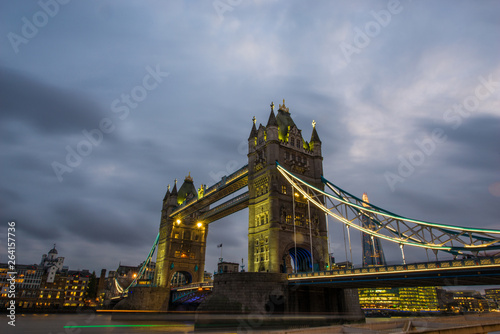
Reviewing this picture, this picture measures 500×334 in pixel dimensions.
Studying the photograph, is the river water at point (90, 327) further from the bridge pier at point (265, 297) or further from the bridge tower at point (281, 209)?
the bridge tower at point (281, 209)

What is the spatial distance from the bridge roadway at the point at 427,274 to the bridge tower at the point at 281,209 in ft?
27.7

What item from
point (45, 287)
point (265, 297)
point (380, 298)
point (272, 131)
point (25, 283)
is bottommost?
point (265, 297)

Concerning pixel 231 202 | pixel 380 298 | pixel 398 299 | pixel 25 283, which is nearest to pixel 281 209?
pixel 231 202

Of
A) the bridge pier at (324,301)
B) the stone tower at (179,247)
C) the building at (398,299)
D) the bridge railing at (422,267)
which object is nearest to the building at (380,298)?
the building at (398,299)

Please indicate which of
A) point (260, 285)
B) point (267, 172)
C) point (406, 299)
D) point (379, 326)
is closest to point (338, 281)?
point (260, 285)

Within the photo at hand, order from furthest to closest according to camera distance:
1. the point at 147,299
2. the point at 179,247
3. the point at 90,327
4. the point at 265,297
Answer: the point at 179,247 < the point at 147,299 < the point at 90,327 < the point at 265,297

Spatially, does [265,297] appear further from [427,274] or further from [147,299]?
[147,299]

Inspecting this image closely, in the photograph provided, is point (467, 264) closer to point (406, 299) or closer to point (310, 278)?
point (310, 278)

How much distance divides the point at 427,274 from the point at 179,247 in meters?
58.9

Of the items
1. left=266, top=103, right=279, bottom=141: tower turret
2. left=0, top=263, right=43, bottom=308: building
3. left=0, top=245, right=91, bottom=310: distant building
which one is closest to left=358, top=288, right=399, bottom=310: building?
left=0, top=245, right=91, bottom=310: distant building

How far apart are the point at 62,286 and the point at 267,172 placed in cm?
11254

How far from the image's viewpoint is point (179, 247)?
74.4 m

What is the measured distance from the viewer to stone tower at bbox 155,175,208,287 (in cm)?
7206

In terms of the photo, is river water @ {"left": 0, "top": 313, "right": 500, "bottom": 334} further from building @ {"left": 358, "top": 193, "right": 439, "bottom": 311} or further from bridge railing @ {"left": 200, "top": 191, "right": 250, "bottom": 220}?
building @ {"left": 358, "top": 193, "right": 439, "bottom": 311}
